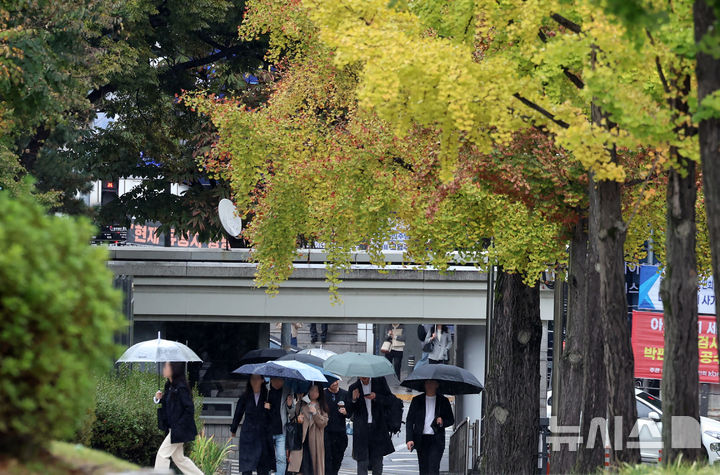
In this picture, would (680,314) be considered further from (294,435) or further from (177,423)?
(294,435)

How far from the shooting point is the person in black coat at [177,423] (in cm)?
1299

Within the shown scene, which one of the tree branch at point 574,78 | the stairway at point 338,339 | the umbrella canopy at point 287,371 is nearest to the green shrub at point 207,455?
the umbrella canopy at point 287,371

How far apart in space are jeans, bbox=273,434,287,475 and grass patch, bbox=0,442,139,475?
852cm

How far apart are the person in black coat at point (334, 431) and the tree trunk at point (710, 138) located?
867cm

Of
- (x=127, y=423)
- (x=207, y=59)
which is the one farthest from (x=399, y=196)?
(x=207, y=59)

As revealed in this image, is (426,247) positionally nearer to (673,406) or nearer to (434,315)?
(673,406)

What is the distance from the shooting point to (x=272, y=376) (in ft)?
51.4

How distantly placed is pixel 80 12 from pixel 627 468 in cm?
1209

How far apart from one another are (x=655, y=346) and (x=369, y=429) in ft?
30.9

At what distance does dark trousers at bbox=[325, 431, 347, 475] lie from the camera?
16.1 meters

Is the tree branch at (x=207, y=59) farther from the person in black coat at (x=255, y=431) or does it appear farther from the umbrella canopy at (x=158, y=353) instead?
the person in black coat at (x=255, y=431)

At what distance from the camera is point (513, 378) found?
16.1 metres

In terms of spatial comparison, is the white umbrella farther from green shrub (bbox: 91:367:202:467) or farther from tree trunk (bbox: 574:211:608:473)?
tree trunk (bbox: 574:211:608:473)

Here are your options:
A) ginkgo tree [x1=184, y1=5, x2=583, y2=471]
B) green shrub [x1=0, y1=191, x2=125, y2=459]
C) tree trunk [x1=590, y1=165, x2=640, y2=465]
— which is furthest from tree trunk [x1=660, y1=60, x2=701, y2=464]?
green shrub [x1=0, y1=191, x2=125, y2=459]
